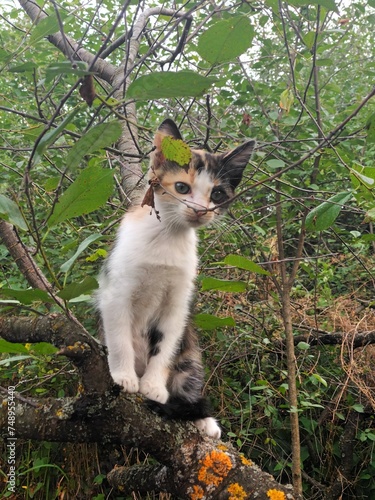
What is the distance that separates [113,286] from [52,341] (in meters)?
0.61

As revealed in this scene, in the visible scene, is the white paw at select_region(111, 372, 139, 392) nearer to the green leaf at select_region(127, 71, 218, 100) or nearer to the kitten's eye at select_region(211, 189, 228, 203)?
the kitten's eye at select_region(211, 189, 228, 203)

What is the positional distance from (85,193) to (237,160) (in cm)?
117

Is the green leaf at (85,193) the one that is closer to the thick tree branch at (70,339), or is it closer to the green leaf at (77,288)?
the green leaf at (77,288)

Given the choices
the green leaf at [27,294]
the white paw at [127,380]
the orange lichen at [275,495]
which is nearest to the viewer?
the green leaf at [27,294]

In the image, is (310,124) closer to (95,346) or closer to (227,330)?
(227,330)

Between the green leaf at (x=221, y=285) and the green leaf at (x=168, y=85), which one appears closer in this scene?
the green leaf at (x=168, y=85)

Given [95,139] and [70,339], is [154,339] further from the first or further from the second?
[95,139]

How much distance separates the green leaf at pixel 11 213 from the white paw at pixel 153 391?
105 centimetres

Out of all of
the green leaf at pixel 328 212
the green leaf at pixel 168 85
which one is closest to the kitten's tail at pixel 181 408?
the green leaf at pixel 328 212

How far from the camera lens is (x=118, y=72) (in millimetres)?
2400

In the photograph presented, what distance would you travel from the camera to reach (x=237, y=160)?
6.72ft

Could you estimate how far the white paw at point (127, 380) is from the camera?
1767mm

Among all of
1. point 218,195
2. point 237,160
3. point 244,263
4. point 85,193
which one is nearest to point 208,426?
point 244,263

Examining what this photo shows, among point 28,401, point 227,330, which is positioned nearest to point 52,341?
point 28,401
